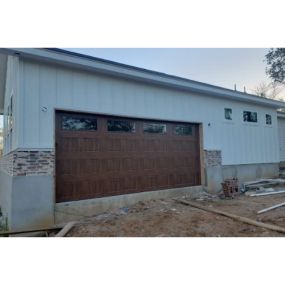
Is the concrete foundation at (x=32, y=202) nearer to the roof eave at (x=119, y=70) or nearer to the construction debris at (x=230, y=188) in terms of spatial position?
the roof eave at (x=119, y=70)

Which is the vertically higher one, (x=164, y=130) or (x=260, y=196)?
(x=164, y=130)

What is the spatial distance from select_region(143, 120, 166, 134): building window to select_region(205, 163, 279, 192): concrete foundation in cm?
239

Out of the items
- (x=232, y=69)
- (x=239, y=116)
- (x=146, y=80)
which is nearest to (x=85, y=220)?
(x=146, y=80)

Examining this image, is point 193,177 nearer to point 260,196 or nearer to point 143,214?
point 260,196

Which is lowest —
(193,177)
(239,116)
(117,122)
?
(193,177)

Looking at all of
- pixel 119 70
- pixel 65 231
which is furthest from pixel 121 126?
pixel 65 231

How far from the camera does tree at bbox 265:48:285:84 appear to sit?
13.4m

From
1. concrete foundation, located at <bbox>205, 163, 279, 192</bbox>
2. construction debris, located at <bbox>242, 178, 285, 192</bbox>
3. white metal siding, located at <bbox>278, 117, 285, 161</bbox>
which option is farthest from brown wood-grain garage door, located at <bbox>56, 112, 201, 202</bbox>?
white metal siding, located at <bbox>278, 117, 285, 161</bbox>

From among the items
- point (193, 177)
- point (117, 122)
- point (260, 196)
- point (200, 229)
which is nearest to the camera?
point (200, 229)

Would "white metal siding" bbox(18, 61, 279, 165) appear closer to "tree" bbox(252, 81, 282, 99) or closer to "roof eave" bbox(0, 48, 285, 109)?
"roof eave" bbox(0, 48, 285, 109)

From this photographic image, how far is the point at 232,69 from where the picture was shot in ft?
36.9

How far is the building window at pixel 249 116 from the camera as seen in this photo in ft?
34.6
